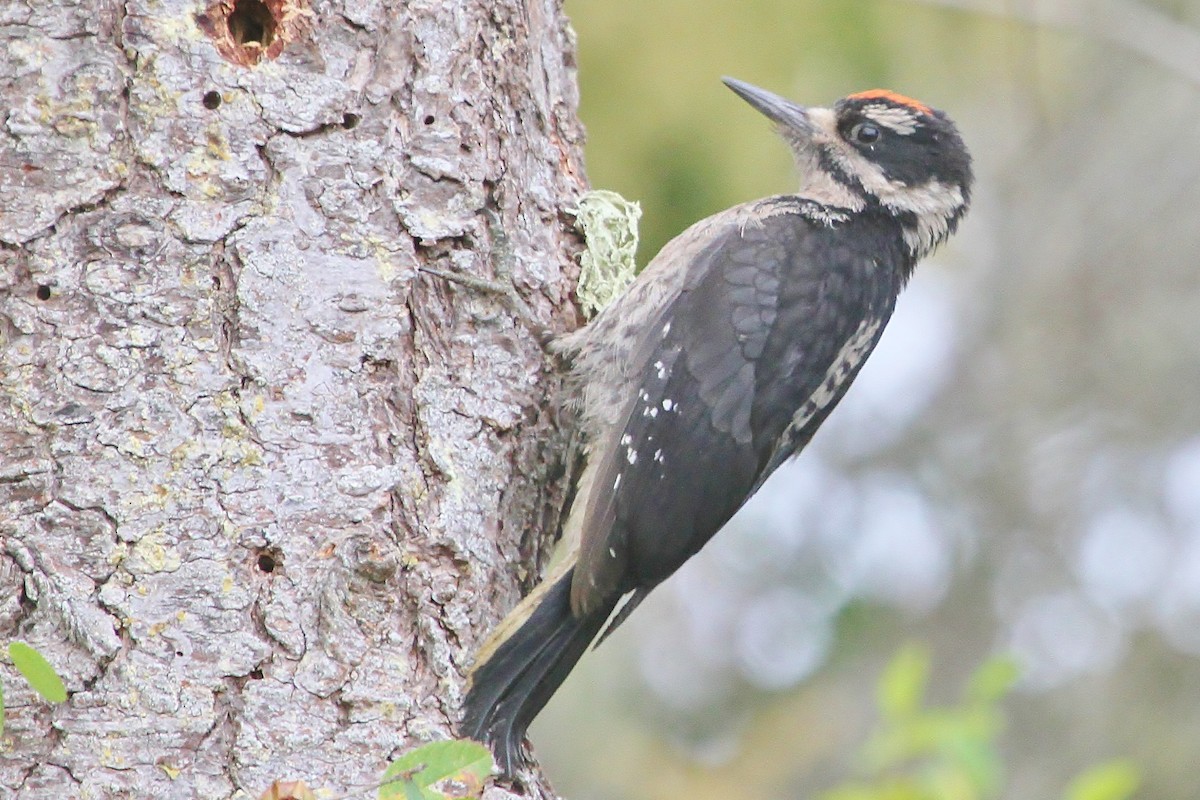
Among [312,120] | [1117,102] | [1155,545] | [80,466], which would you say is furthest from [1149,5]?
[80,466]

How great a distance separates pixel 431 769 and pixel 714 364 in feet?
5.68

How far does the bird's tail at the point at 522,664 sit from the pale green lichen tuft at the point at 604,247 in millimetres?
823

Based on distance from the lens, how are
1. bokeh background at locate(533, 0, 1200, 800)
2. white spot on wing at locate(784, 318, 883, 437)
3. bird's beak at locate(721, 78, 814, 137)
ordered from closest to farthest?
1. white spot on wing at locate(784, 318, 883, 437)
2. bird's beak at locate(721, 78, 814, 137)
3. bokeh background at locate(533, 0, 1200, 800)

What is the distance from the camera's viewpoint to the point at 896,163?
4.18 meters

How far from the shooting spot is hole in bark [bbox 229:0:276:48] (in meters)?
2.88

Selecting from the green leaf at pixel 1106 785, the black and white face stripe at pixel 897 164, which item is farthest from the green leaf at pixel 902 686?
the black and white face stripe at pixel 897 164

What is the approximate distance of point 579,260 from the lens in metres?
3.62

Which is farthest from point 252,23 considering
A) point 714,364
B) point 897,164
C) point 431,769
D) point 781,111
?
point 897,164

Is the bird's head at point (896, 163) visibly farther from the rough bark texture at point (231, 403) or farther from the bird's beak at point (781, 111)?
the rough bark texture at point (231, 403)

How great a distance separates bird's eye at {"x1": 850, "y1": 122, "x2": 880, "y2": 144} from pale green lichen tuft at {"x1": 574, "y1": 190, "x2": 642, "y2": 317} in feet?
2.60

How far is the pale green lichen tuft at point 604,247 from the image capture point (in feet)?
11.7

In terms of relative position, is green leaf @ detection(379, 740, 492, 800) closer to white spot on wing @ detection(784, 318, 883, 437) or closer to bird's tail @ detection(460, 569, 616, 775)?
bird's tail @ detection(460, 569, 616, 775)

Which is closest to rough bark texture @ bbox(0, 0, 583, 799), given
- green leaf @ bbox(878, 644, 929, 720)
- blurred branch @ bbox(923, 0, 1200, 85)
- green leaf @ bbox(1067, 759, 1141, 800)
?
green leaf @ bbox(878, 644, 929, 720)

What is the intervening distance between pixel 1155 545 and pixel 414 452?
5.19m
